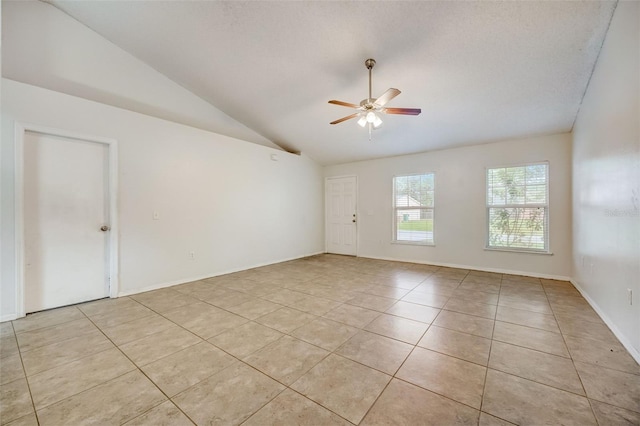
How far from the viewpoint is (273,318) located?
278 cm

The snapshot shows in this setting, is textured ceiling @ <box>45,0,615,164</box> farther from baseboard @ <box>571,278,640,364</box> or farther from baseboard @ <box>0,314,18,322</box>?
baseboard @ <box>0,314,18,322</box>

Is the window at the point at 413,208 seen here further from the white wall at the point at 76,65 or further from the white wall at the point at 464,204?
the white wall at the point at 76,65

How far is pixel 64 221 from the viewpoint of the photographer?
3158mm

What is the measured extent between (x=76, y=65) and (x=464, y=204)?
640 centimetres

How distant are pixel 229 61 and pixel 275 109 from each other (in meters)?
1.15

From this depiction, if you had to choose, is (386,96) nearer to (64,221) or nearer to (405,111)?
(405,111)

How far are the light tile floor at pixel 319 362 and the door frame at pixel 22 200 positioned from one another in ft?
1.04

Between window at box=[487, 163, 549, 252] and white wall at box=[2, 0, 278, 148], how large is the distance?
18.6 ft

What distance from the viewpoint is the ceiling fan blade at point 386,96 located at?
254cm

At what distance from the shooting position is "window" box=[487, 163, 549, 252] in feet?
14.3

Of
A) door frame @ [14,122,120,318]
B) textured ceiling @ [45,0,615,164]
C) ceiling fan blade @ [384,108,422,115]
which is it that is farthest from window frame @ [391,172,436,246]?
door frame @ [14,122,120,318]

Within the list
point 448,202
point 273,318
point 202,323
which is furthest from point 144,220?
point 448,202

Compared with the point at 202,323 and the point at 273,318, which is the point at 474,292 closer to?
the point at 273,318

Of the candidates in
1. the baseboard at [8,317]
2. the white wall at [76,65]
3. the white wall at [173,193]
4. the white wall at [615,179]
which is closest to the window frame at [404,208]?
the white wall at [615,179]
